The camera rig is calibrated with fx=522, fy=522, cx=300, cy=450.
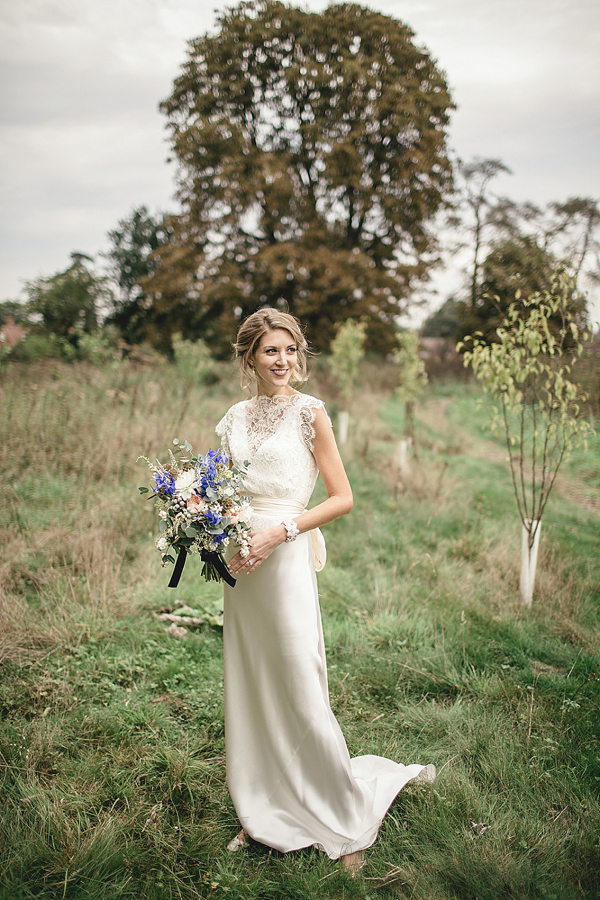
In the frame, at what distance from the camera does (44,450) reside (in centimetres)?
611

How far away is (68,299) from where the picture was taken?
1494cm

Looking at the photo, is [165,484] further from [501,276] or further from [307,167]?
[307,167]

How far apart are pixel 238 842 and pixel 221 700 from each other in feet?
3.44

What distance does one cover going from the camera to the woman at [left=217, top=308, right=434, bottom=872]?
2.25 meters

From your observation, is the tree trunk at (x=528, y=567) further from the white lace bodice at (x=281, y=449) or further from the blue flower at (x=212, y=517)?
the blue flower at (x=212, y=517)

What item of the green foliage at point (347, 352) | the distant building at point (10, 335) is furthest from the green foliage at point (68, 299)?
the green foliage at point (347, 352)

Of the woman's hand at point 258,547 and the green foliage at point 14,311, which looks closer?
the woman's hand at point 258,547

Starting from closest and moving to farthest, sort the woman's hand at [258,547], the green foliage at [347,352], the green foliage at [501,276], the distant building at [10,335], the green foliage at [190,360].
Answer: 1. the woman's hand at [258,547]
2. the distant building at [10,335]
3. the green foliage at [190,360]
4. the green foliage at [347,352]
5. the green foliage at [501,276]

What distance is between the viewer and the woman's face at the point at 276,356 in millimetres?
2330

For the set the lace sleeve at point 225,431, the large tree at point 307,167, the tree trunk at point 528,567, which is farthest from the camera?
the large tree at point 307,167

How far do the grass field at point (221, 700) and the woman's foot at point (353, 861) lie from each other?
4 centimetres

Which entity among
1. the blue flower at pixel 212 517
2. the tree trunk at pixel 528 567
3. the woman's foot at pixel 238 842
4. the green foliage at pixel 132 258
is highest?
the green foliage at pixel 132 258

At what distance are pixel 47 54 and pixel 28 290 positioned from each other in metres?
7.07

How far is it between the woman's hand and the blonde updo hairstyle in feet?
2.61
